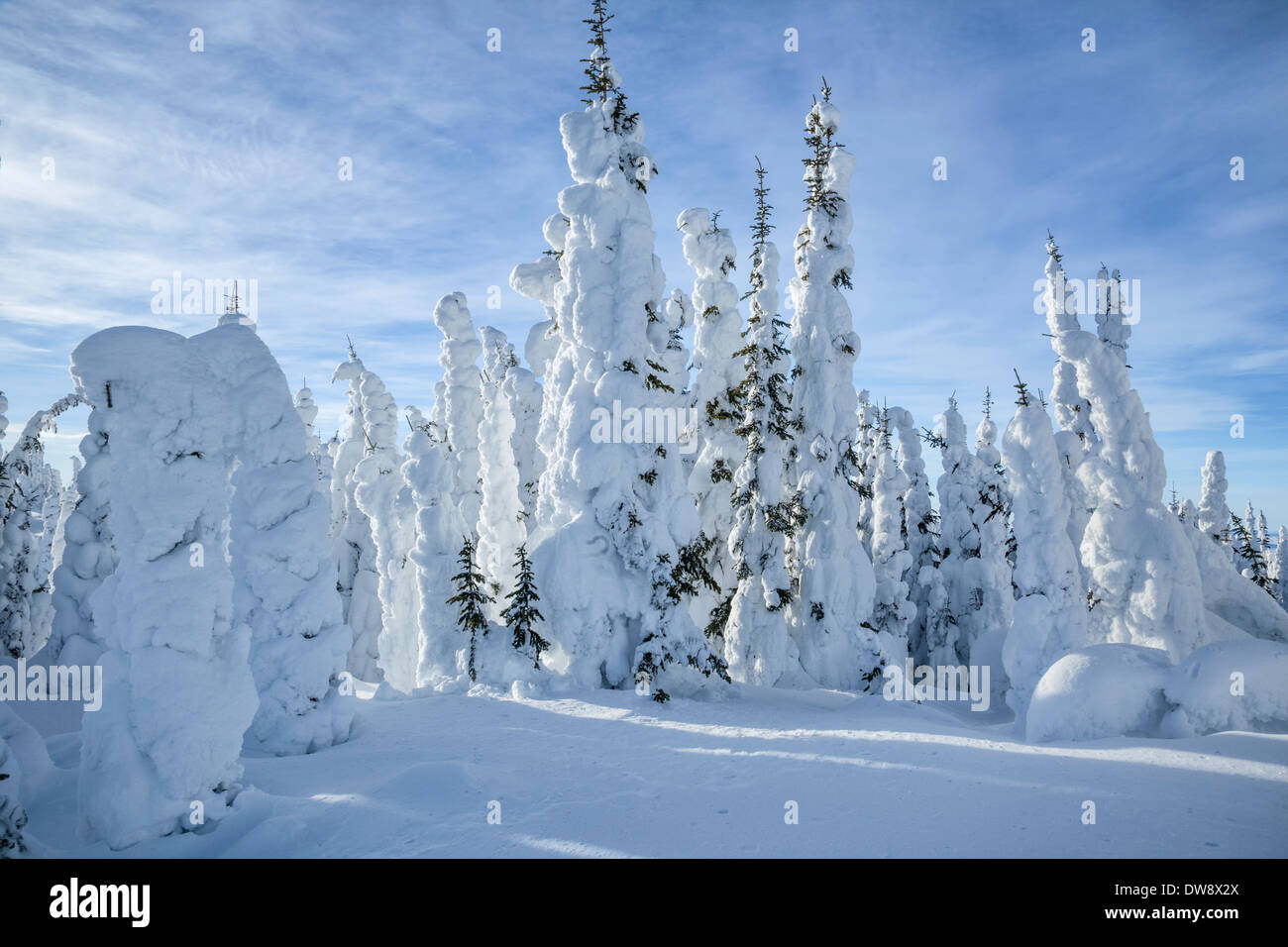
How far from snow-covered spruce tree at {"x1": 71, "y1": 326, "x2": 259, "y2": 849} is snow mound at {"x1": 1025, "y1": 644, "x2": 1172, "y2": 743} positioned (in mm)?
11263

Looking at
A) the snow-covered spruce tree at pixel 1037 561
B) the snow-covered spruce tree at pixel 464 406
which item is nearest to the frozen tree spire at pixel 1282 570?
the snow-covered spruce tree at pixel 1037 561

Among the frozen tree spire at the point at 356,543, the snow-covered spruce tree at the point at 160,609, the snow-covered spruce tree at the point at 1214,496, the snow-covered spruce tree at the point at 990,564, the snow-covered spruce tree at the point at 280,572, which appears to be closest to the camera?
the snow-covered spruce tree at the point at 160,609

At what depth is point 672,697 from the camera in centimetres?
1391

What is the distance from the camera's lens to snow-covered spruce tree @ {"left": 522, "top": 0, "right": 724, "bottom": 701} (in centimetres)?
1434

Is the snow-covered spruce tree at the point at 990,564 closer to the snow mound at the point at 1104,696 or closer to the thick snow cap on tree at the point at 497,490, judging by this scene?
the snow mound at the point at 1104,696

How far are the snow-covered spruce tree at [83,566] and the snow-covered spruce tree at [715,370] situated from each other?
617 inches

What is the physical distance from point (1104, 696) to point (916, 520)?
73.8ft

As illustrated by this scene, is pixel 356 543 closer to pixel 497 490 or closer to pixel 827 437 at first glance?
pixel 497 490

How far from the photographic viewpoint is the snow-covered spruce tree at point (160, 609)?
6.75 metres

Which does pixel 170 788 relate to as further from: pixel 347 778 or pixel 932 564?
pixel 932 564

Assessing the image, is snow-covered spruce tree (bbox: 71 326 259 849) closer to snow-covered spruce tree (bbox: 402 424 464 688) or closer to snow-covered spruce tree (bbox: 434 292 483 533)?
snow-covered spruce tree (bbox: 402 424 464 688)

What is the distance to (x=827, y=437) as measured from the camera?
18.4 meters

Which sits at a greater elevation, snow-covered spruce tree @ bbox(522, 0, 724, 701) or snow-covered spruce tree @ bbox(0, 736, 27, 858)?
snow-covered spruce tree @ bbox(522, 0, 724, 701)

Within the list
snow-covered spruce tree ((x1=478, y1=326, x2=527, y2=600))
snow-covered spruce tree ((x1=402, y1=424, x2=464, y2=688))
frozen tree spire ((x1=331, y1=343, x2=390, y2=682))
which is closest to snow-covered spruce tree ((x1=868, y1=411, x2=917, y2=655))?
snow-covered spruce tree ((x1=478, y1=326, x2=527, y2=600))
